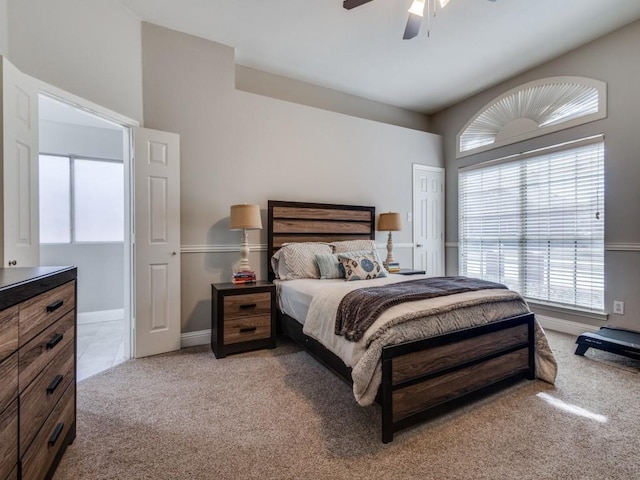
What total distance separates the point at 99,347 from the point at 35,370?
7.78ft

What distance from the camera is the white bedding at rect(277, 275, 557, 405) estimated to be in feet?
5.39

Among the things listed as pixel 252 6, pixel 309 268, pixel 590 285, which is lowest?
pixel 590 285

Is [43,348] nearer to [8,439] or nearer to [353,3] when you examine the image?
[8,439]

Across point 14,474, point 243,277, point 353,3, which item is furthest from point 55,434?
point 353,3

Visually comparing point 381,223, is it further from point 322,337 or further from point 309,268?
point 322,337

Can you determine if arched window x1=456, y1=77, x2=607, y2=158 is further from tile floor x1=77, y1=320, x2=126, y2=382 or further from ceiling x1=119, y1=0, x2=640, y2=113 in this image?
tile floor x1=77, y1=320, x2=126, y2=382

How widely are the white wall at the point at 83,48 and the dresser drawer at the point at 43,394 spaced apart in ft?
6.38

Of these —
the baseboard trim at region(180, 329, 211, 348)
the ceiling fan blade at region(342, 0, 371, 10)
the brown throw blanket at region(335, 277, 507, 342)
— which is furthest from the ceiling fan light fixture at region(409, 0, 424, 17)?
the baseboard trim at region(180, 329, 211, 348)

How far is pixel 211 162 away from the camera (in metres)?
3.24

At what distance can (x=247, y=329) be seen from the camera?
9.38 feet

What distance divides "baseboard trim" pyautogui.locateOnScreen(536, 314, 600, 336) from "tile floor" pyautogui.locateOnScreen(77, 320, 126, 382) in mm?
4667

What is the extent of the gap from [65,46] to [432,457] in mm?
3664

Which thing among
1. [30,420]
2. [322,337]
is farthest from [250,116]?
[30,420]

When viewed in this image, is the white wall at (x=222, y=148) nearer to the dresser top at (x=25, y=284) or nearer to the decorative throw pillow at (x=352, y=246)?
the decorative throw pillow at (x=352, y=246)
